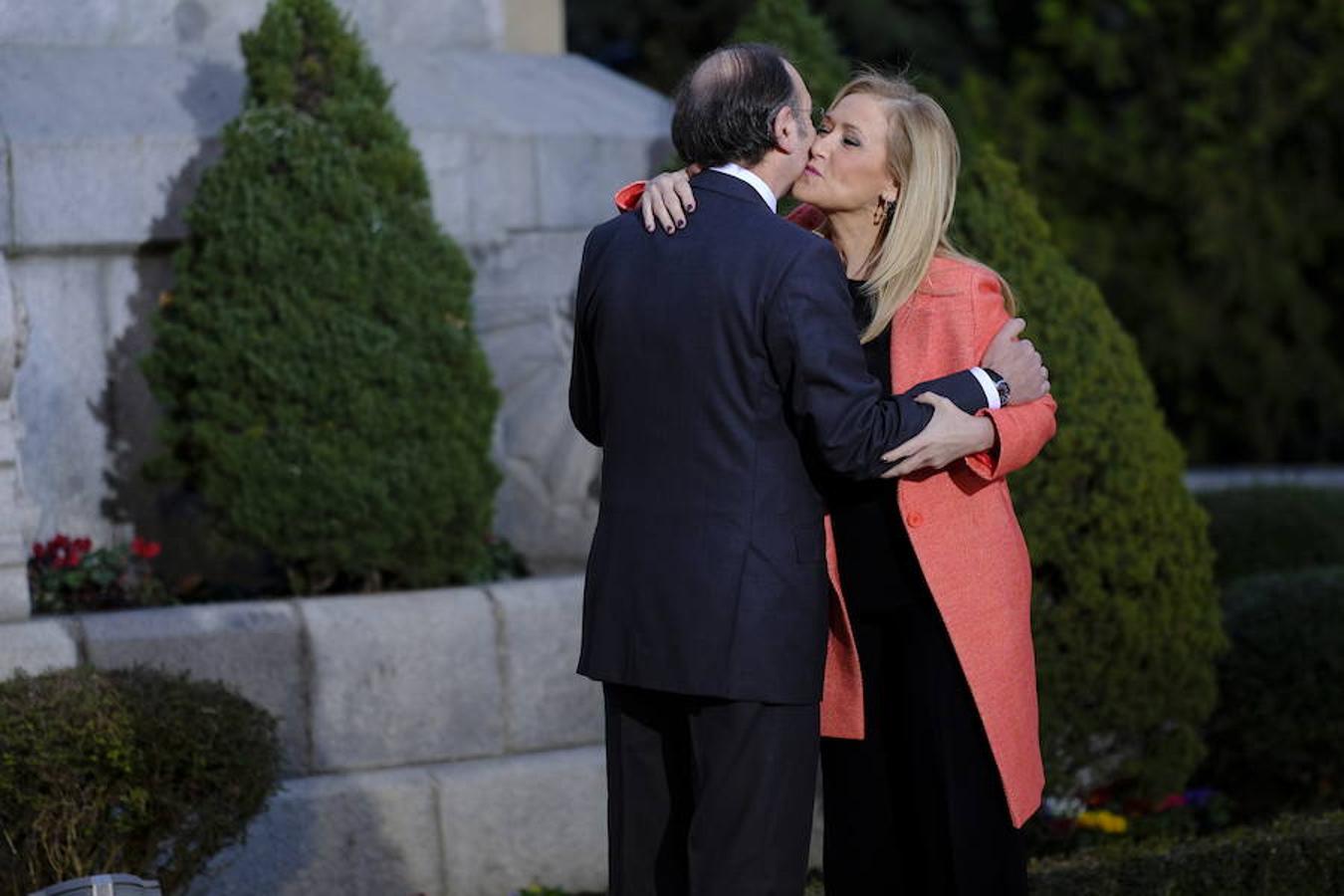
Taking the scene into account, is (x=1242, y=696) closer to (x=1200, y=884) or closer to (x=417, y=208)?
(x=1200, y=884)

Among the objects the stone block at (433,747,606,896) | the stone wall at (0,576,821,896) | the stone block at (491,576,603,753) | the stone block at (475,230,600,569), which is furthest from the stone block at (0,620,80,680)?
the stone block at (475,230,600,569)

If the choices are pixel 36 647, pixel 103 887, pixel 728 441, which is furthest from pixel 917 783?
pixel 36 647

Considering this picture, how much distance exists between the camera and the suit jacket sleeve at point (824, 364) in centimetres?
335

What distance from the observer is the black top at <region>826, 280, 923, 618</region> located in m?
3.75

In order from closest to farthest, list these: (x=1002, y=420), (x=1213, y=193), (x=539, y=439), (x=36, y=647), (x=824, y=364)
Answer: (x=824, y=364)
(x=1002, y=420)
(x=36, y=647)
(x=539, y=439)
(x=1213, y=193)

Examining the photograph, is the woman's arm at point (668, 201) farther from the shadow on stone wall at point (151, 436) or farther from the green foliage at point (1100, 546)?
the shadow on stone wall at point (151, 436)

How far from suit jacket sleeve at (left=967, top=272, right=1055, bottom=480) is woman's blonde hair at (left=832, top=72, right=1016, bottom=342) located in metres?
0.10

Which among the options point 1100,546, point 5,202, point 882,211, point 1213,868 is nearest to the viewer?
point 882,211

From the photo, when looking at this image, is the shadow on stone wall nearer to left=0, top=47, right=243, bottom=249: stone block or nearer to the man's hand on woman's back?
left=0, top=47, right=243, bottom=249: stone block

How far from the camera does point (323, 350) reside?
5.54 metres

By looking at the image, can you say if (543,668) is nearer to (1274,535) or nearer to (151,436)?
(151,436)

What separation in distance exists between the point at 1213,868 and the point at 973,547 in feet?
4.80

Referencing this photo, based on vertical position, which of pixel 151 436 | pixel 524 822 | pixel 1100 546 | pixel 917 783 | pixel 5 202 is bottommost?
pixel 524 822

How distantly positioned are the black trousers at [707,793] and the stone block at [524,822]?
179 cm
